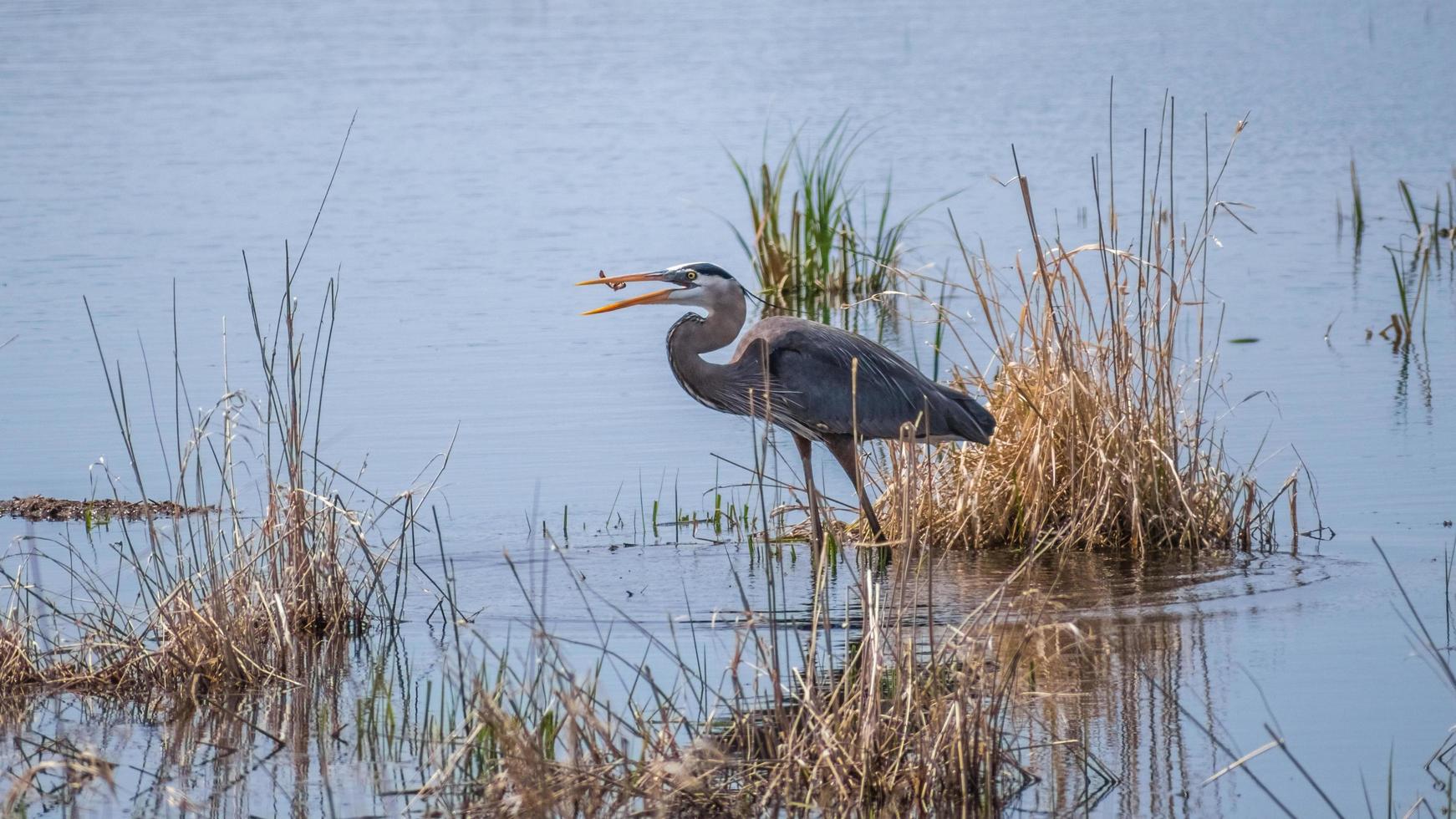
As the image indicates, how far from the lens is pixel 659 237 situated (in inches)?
586

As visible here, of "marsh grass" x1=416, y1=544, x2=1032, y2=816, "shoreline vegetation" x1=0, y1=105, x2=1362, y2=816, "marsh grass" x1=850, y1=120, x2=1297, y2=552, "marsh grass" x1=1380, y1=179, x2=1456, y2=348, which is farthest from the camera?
"marsh grass" x1=1380, y1=179, x2=1456, y2=348

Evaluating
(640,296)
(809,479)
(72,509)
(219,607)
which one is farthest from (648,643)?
(72,509)

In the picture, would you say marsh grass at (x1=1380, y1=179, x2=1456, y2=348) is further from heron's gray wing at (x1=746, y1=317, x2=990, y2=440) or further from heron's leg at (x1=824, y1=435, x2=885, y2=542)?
heron's leg at (x1=824, y1=435, x2=885, y2=542)

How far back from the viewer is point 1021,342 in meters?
7.29

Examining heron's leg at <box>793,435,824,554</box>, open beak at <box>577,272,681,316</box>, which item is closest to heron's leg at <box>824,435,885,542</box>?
heron's leg at <box>793,435,824,554</box>

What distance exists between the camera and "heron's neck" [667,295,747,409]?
757 cm

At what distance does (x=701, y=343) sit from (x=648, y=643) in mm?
1954

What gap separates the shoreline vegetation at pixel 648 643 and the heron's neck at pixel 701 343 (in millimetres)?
795

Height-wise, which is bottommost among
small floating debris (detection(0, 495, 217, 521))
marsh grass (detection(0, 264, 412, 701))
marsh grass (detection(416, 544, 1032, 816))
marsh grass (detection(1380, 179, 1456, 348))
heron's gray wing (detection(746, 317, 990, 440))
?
marsh grass (detection(416, 544, 1032, 816))

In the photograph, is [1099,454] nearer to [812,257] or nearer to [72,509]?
[72,509]

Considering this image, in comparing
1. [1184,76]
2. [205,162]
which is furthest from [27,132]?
[1184,76]

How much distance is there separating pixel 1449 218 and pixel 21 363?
9.41 metres

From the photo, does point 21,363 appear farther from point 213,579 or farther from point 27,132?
point 27,132

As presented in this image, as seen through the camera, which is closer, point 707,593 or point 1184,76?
point 707,593
